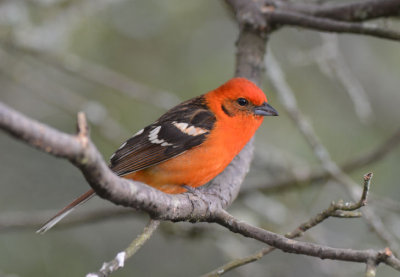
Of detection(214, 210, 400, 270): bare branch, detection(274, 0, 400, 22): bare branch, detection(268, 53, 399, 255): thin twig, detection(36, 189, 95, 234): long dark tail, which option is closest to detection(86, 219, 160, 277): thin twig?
detection(214, 210, 400, 270): bare branch

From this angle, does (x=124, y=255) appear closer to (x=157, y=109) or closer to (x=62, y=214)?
(x=62, y=214)

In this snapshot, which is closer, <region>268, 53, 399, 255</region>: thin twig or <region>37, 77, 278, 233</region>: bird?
<region>37, 77, 278, 233</region>: bird

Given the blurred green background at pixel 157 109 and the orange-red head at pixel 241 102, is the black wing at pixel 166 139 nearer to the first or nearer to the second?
the orange-red head at pixel 241 102

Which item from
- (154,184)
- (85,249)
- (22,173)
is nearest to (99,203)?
(85,249)

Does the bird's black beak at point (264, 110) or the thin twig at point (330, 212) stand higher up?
the bird's black beak at point (264, 110)

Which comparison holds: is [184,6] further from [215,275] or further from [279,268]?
[215,275]

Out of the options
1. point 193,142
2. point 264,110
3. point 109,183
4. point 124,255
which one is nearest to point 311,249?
point 124,255

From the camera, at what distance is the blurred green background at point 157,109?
6.25 meters

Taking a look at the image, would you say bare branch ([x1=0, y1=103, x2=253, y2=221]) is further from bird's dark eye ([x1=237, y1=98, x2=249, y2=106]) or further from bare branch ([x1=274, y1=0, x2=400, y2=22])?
bare branch ([x1=274, y1=0, x2=400, y2=22])

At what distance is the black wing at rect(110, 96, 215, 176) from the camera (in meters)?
4.25

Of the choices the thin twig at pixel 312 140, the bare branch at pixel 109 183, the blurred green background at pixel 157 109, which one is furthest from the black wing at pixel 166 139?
the blurred green background at pixel 157 109

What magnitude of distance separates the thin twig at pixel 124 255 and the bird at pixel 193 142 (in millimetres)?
1264

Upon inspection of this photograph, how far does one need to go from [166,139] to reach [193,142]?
0.25 m

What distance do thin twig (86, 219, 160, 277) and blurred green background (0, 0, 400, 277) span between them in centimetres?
302
